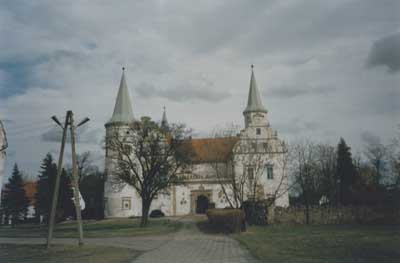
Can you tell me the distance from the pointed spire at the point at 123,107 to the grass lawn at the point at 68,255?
123 feet

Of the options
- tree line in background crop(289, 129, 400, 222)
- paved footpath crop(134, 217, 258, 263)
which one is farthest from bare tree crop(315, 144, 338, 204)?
paved footpath crop(134, 217, 258, 263)

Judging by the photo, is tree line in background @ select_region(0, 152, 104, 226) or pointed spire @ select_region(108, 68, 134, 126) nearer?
tree line in background @ select_region(0, 152, 104, 226)

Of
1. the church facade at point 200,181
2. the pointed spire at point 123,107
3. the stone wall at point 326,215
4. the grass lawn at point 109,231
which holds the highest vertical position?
the pointed spire at point 123,107

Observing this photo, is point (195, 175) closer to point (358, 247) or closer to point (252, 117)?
point (252, 117)

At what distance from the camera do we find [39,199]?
4847 centimetres

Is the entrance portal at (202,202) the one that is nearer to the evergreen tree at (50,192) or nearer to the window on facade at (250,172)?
the evergreen tree at (50,192)

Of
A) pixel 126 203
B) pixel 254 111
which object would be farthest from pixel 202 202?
pixel 254 111

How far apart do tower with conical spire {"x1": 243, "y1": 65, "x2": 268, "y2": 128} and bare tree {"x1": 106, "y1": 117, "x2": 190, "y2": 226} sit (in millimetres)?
20621

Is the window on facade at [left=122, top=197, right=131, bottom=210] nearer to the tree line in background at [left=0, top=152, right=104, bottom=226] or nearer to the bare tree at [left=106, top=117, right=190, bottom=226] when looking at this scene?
the tree line in background at [left=0, top=152, right=104, bottom=226]

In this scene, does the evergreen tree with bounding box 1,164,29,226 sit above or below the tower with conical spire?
below

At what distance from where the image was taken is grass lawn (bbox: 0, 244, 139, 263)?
1463cm

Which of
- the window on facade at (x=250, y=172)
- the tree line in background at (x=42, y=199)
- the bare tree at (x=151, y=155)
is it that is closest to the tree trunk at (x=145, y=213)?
the bare tree at (x=151, y=155)

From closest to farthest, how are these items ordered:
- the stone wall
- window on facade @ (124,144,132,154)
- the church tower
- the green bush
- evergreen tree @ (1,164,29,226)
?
the green bush, the stone wall, window on facade @ (124,144,132,154), evergreen tree @ (1,164,29,226), the church tower

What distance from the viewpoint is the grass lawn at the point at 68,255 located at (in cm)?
1463
